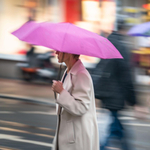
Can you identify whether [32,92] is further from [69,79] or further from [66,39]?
[66,39]

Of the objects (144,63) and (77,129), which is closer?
(77,129)

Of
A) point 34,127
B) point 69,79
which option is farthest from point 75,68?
point 34,127

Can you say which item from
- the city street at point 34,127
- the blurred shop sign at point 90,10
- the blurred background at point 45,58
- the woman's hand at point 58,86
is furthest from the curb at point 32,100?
the woman's hand at point 58,86

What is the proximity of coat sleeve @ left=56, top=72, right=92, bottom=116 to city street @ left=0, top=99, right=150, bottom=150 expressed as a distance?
1.76 meters

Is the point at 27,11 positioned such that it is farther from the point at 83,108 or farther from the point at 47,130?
the point at 83,108

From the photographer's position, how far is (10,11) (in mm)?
15914

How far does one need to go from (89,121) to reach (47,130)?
3.90m

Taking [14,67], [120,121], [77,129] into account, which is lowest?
[14,67]

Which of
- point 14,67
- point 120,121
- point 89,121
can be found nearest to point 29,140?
point 120,121

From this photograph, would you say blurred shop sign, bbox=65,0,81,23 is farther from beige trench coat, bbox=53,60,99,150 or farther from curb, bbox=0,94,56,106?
beige trench coat, bbox=53,60,99,150

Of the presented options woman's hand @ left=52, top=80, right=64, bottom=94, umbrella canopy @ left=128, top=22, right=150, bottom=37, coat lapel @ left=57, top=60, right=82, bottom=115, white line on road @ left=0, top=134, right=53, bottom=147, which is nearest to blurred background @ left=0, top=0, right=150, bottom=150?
white line on road @ left=0, top=134, right=53, bottom=147

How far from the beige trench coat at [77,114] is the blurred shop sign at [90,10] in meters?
11.5

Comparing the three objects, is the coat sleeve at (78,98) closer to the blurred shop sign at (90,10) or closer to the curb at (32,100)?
the curb at (32,100)

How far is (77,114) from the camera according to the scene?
3.13 meters
